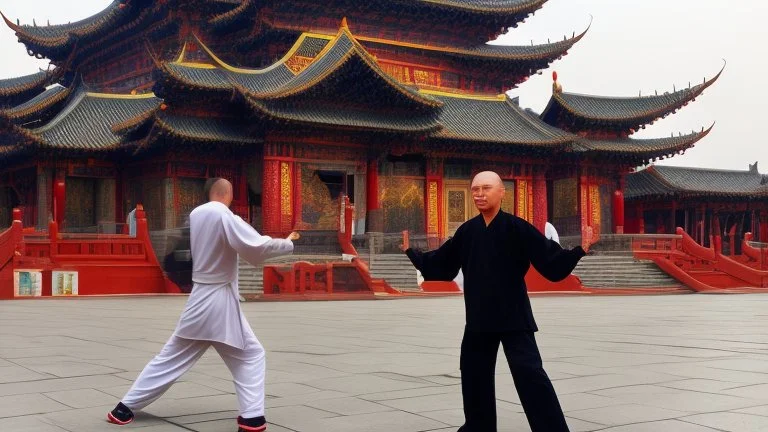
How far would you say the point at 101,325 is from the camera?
1227 cm

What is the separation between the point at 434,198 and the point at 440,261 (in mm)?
23975

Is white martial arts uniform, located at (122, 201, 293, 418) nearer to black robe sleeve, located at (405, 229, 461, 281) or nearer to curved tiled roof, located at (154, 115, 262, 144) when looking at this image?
black robe sleeve, located at (405, 229, 461, 281)

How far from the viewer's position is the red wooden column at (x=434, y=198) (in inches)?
1136

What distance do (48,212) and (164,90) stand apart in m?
5.96

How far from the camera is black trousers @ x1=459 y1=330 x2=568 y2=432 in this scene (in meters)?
4.55

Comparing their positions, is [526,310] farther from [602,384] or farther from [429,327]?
[429,327]

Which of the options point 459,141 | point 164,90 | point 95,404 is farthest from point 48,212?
point 95,404

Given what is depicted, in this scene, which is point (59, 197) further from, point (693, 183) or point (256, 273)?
point (693, 183)

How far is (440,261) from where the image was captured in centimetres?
508

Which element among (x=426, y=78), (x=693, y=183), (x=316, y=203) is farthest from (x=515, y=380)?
(x=693, y=183)

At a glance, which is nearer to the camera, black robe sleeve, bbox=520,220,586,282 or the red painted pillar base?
black robe sleeve, bbox=520,220,586,282

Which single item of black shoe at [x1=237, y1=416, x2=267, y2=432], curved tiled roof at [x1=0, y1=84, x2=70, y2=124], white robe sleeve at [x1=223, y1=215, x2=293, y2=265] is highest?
curved tiled roof at [x1=0, y1=84, x2=70, y2=124]

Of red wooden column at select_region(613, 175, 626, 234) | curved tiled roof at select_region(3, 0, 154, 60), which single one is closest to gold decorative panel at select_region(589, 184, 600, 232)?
red wooden column at select_region(613, 175, 626, 234)

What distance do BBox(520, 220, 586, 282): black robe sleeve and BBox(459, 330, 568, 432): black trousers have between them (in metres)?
0.38
